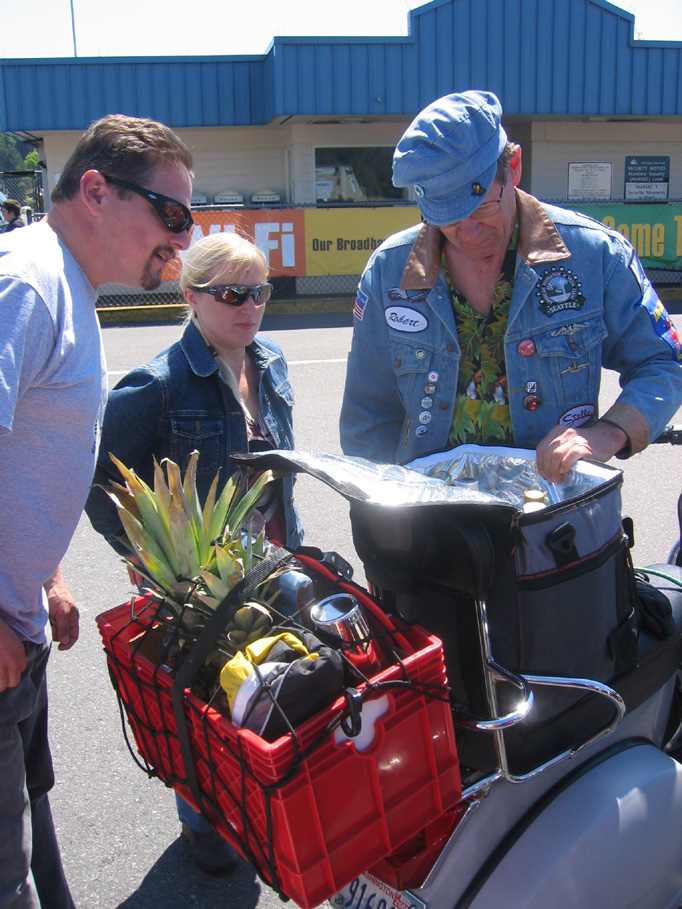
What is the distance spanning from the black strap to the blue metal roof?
15.9 meters

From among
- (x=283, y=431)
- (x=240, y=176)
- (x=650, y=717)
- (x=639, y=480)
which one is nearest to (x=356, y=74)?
(x=240, y=176)

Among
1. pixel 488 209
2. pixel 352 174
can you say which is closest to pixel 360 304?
pixel 488 209

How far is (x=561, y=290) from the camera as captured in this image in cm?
216

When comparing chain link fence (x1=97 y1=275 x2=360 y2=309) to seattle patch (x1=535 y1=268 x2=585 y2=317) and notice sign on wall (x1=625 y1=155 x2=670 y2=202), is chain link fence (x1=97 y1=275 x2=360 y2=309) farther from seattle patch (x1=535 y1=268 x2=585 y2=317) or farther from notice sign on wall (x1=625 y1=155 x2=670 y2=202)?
seattle patch (x1=535 y1=268 x2=585 y2=317)

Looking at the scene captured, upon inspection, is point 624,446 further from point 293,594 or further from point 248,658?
point 248,658

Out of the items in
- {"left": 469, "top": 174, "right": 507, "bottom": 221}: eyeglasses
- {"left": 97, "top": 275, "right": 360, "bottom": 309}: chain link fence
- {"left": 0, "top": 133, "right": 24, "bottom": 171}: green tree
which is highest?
{"left": 0, "top": 133, "right": 24, "bottom": 171}: green tree

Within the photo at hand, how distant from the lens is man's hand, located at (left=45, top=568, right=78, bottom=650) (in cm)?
217

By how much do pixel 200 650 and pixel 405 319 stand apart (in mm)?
1246

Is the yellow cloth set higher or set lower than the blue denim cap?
lower

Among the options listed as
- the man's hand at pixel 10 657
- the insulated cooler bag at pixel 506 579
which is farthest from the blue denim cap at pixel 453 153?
the man's hand at pixel 10 657

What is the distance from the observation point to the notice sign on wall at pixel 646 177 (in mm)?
18400

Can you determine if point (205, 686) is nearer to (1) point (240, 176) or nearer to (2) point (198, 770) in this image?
(2) point (198, 770)

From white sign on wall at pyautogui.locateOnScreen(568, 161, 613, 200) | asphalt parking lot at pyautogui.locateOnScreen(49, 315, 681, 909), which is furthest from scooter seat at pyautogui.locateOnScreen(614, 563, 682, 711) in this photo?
white sign on wall at pyautogui.locateOnScreen(568, 161, 613, 200)

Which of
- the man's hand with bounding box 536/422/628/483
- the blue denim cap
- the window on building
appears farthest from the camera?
the window on building
